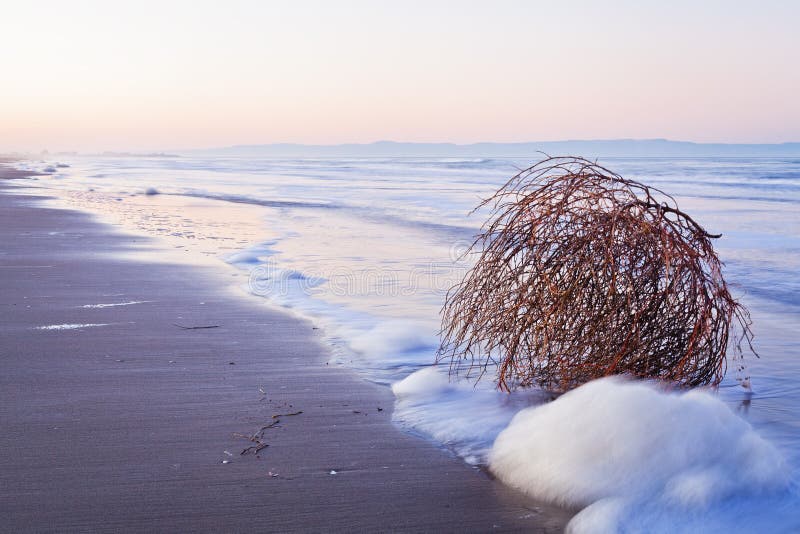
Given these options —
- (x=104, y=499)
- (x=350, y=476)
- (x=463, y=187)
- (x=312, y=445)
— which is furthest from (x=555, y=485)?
(x=463, y=187)

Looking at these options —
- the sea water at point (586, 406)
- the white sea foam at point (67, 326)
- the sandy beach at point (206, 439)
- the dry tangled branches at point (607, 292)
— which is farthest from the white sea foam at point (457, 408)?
the white sea foam at point (67, 326)

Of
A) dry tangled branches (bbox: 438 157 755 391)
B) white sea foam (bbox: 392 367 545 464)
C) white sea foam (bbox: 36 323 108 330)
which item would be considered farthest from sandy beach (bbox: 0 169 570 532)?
dry tangled branches (bbox: 438 157 755 391)

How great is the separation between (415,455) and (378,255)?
7.86m

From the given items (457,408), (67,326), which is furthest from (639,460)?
(67,326)

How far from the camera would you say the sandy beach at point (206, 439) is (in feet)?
10.4

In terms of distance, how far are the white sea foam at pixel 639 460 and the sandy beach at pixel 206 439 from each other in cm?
17

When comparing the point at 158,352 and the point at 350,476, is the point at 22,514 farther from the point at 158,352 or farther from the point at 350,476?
the point at 158,352

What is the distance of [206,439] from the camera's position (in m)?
3.95

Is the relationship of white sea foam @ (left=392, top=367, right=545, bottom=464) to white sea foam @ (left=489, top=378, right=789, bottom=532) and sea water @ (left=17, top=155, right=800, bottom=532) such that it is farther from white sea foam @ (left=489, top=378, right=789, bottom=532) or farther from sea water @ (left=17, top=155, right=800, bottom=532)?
white sea foam @ (left=489, top=378, right=789, bottom=532)

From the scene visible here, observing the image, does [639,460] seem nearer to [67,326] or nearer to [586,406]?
[586,406]

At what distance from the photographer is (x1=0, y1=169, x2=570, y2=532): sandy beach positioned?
318cm

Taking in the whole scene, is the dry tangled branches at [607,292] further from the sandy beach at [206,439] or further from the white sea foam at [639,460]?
the sandy beach at [206,439]

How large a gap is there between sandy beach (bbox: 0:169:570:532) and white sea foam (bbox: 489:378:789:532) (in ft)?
0.55

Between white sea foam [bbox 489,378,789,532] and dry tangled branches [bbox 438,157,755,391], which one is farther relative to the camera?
dry tangled branches [bbox 438,157,755,391]
